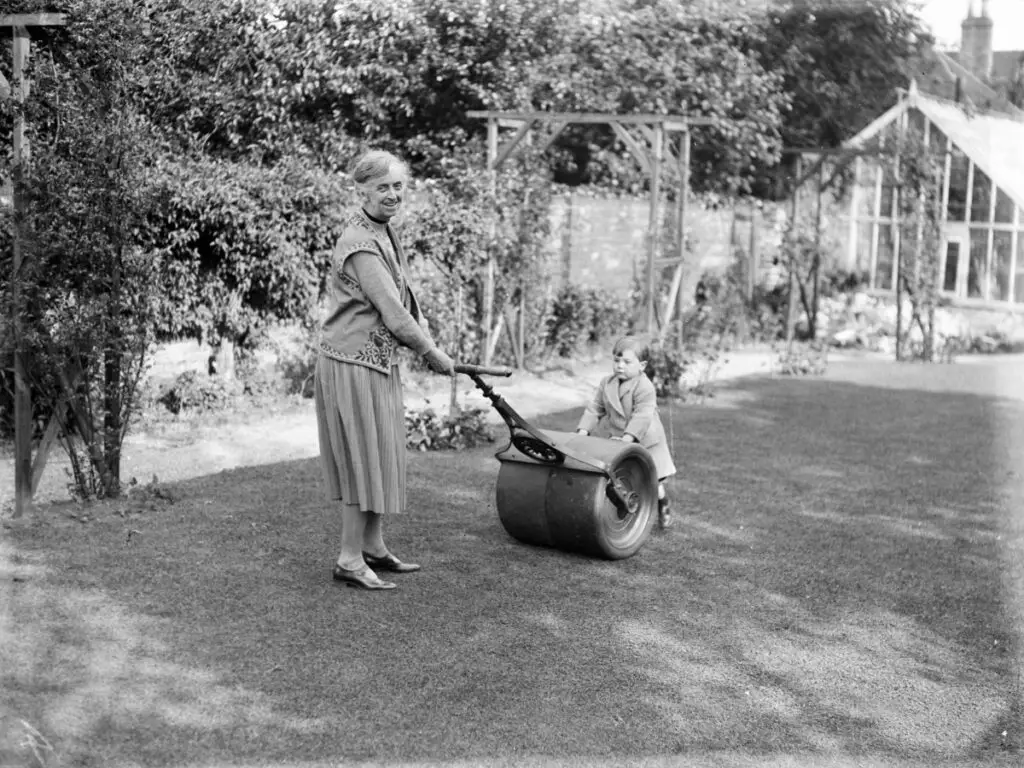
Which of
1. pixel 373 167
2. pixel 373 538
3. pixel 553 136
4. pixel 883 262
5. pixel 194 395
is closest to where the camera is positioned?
pixel 373 167

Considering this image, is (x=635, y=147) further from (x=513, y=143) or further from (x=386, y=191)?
(x=386, y=191)

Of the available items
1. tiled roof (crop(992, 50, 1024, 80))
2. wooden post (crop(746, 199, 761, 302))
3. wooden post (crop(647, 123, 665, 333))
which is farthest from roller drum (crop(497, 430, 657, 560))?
tiled roof (crop(992, 50, 1024, 80))

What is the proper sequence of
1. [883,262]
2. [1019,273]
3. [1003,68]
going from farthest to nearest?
[1003,68]
[883,262]
[1019,273]

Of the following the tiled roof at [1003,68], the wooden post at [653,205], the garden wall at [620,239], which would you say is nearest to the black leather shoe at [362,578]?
the wooden post at [653,205]

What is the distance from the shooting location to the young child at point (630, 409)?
6.72m

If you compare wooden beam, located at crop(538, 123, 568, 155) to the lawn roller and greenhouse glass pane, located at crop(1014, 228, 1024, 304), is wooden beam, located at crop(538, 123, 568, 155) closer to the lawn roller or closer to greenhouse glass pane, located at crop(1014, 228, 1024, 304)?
the lawn roller

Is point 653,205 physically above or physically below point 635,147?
below

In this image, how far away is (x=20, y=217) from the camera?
6730 millimetres

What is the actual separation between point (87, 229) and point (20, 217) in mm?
325

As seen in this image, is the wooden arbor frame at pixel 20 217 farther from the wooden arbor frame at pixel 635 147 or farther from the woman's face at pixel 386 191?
the wooden arbor frame at pixel 635 147

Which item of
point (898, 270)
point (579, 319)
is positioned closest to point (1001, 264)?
point (898, 270)

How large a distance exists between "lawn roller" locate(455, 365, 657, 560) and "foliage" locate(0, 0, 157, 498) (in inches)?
83.7

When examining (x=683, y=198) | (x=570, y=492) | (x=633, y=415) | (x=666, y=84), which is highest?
(x=666, y=84)

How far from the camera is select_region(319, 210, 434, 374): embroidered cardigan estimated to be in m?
5.44
